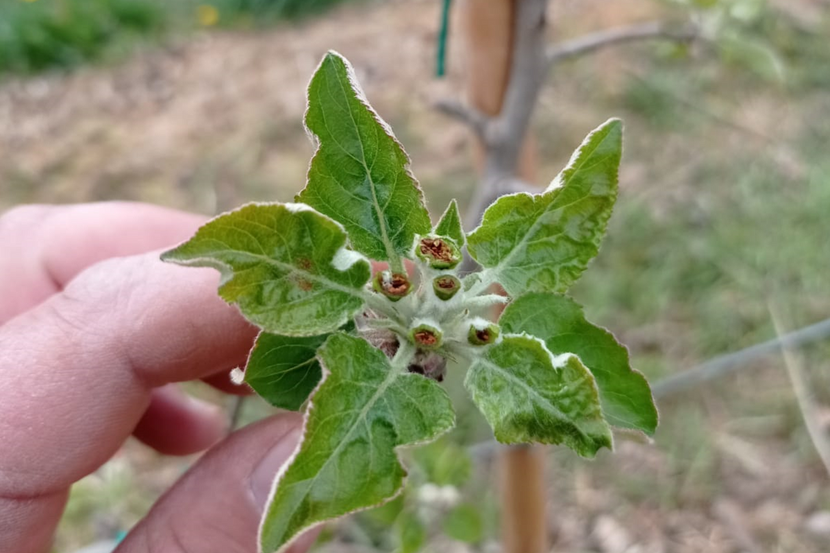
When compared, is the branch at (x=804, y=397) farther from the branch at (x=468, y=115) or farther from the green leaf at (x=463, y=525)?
the branch at (x=468, y=115)

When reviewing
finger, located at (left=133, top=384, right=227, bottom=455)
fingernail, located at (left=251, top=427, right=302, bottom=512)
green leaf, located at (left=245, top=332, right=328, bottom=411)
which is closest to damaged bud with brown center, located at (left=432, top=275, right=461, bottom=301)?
green leaf, located at (left=245, top=332, right=328, bottom=411)

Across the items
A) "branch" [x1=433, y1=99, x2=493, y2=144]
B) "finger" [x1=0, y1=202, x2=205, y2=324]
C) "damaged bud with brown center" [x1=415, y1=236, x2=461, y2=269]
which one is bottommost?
"finger" [x1=0, y1=202, x2=205, y2=324]

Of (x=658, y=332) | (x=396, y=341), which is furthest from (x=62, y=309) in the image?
(x=658, y=332)

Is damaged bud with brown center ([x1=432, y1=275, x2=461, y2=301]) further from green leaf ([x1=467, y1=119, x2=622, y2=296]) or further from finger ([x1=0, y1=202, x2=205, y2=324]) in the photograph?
→ finger ([x1=0, y1=202, x2=205, y2=324])

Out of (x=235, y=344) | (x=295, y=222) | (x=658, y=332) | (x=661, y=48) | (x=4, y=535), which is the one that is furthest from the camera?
(x=661, y=48)

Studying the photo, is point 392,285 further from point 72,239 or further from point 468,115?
point 72,239

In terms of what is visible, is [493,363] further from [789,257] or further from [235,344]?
[789,257]

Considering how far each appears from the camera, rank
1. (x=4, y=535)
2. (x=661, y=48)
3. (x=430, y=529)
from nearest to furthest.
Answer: (x=4, y=535)
(x=430, y=529)
(x=661, y=48)
